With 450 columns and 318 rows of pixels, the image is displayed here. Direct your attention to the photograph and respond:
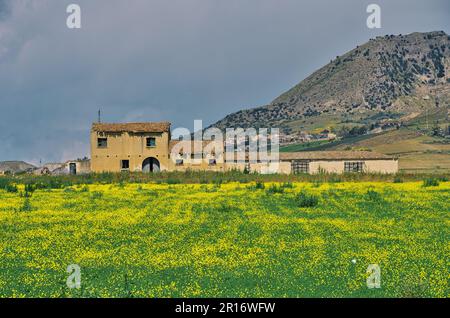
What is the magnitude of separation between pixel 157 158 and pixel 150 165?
132 cm

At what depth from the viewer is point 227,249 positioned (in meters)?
16.1

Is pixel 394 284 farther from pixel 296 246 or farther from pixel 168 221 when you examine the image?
pixel 168 221

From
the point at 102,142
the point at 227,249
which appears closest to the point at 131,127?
the point at 102,142

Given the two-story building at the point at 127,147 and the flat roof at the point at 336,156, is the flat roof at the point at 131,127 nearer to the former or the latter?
the two-story building at the point at 127,147

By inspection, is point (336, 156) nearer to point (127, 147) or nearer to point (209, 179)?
point (127, 147)

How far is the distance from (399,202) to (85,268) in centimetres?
1977

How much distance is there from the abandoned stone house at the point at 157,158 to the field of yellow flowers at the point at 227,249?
44.4 m

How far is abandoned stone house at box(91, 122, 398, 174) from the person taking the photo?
243ft

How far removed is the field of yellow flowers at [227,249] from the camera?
12.0m

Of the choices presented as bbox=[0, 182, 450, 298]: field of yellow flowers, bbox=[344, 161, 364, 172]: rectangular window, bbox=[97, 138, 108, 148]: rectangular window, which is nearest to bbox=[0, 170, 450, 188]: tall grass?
bbox=[97, 138, 108, 148]: rectangular window

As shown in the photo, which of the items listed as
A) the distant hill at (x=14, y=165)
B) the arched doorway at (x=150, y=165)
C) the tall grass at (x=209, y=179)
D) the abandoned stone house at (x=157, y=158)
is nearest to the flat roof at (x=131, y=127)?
the abandoned stone house at (x=157, y=158)

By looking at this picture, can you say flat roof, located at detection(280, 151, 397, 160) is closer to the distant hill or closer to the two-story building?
the two-story building
